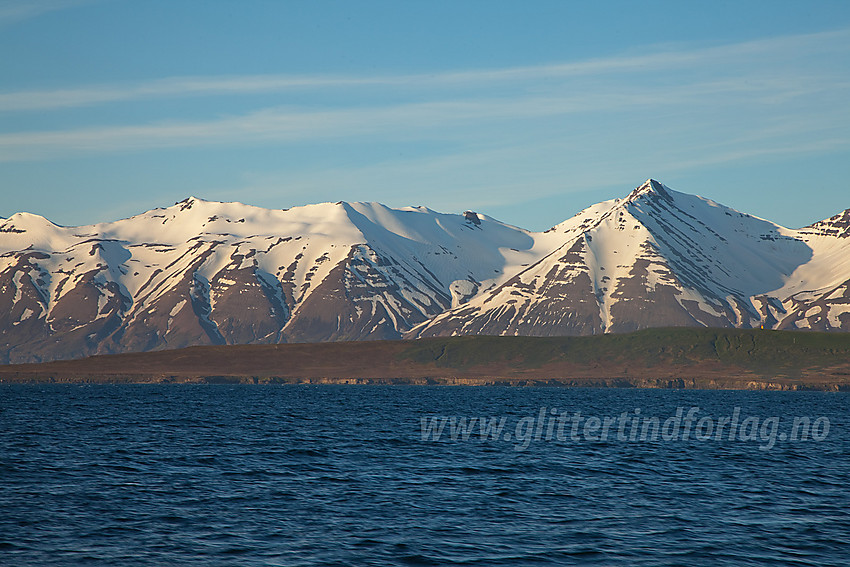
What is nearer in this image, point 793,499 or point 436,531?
point 436,531

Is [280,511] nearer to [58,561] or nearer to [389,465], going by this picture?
[58,561]

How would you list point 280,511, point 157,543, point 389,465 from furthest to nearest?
point 389,465 → point 280,511 → point 157,543

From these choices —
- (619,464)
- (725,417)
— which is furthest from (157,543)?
(725,417)

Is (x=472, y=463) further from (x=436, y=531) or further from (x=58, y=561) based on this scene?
(x=58, y=561)

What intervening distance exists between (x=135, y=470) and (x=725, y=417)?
102 m

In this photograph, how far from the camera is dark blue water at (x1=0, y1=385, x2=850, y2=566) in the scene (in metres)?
40.5

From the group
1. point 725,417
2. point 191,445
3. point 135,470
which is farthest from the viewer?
point 725,417

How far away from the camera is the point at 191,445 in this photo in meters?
82.8

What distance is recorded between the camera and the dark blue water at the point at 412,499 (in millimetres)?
40531

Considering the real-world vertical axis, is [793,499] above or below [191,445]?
above

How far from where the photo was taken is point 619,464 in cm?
7262

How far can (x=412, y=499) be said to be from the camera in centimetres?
5428

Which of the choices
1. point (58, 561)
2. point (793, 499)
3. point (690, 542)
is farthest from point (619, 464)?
point (58, 561)

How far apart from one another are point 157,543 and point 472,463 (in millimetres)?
34757
